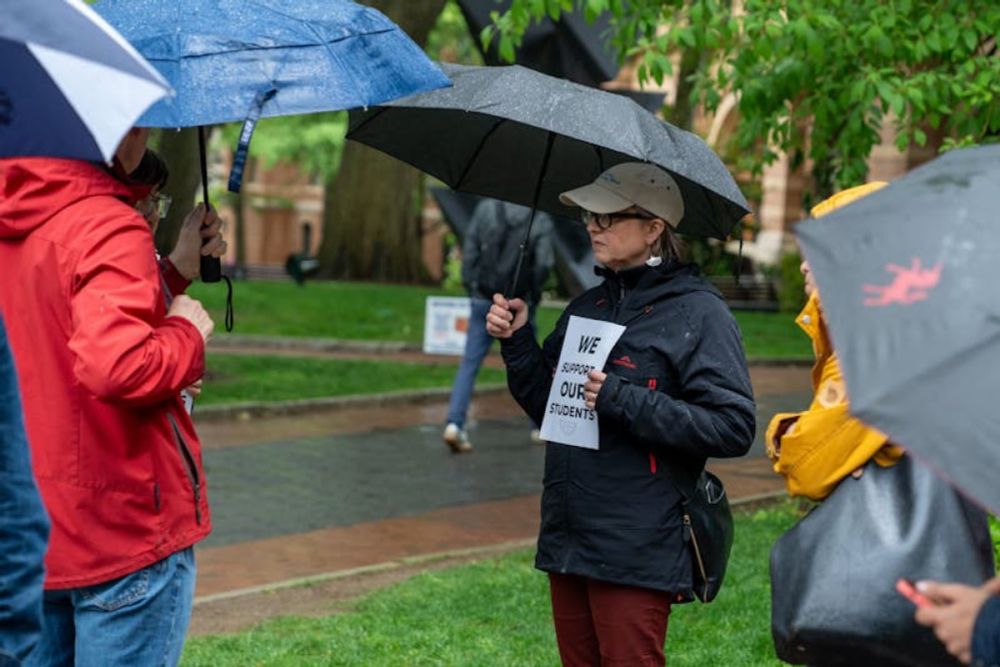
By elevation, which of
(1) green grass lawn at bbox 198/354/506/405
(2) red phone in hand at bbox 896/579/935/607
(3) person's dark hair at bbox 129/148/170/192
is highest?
(3) person's dark hair at bbox 129/148/170/192

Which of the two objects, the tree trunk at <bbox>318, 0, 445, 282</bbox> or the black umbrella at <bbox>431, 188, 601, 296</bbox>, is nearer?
the black umbrella at <bbox>431, 188, 601, 296</bbox>

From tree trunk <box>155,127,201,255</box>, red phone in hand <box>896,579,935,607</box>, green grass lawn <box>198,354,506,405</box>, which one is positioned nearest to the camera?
red phone in hand <box>896,579,935,607</box>

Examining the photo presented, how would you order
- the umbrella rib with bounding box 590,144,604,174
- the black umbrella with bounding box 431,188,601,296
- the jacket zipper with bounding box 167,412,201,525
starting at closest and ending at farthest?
the jacket zipper with bounding box 167,412,201,525 → the umbrella rib with bounding box 590,144,604,174 → the black umbrella with bounding box 431,188,601,296

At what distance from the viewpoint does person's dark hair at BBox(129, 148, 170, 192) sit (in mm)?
3893

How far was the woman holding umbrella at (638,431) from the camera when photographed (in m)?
4.46

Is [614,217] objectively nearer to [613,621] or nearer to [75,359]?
[613,621]

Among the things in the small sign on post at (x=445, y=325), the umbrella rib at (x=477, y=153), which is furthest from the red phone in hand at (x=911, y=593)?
the small sign on post at (x=445, y=325)

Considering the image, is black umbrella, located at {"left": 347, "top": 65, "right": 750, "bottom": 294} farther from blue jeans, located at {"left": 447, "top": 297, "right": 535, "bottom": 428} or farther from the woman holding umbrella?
blue jeans, located at {"left": 447, "top": 297, "right": 535, "bottom": 428}

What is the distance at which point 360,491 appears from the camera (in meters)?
11.0

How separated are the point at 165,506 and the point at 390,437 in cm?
991

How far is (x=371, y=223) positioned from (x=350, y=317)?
33.5ft

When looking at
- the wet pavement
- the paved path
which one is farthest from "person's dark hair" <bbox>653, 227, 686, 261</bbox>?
the wet pavement

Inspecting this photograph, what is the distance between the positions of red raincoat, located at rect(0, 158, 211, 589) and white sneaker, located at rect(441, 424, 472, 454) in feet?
29.2

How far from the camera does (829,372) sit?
12.7ft
